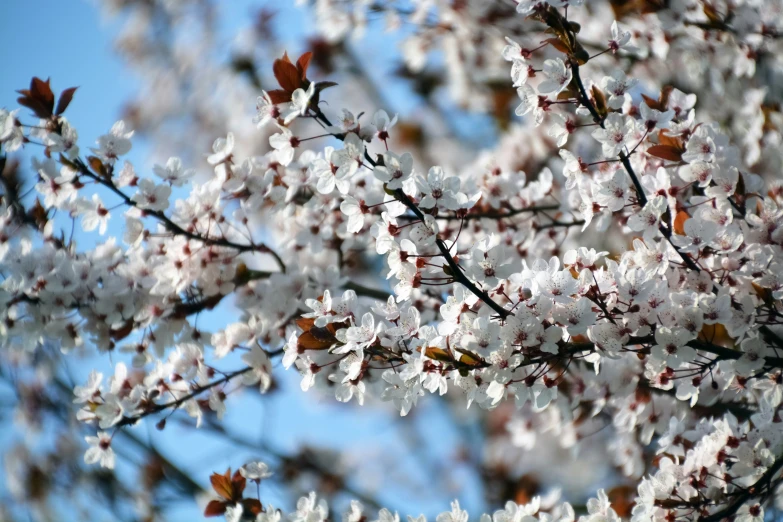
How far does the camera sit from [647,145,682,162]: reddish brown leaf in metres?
1.73

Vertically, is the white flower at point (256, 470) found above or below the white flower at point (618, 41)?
below

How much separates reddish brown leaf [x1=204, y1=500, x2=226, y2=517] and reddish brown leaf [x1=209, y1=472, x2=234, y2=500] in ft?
0.10

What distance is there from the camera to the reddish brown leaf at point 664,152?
173 cm

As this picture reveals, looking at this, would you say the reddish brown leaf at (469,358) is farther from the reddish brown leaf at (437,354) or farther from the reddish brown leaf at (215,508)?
the reddish brown leaf at (215,508)

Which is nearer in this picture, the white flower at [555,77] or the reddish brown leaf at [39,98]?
the white flower at [555,77]

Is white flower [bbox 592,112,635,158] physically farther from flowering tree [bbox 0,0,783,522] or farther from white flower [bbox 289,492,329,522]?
white flower [bbox 289,492,329,522]

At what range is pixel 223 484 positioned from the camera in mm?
1916

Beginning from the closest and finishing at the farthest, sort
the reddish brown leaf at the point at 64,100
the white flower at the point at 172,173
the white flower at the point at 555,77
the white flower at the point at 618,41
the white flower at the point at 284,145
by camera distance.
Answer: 1. the white flower at the point at 555,77
2. the white flower at the point at 618,41
3. the white flower at the point at 284,145
4. the reddish brown leaf at the point at 64,100
5. the white flower at the point at 172,173

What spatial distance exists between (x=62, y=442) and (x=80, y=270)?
2.50 metres

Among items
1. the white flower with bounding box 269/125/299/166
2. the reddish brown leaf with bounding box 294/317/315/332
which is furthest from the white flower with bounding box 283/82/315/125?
the reddish brown leaf with bounding box 294/317/315/332

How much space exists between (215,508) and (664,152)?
150 centimetres

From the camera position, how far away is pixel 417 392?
1.53 m

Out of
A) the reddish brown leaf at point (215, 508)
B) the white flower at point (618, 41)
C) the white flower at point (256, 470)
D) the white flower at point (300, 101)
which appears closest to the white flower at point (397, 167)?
the white flower at point (300, 101)

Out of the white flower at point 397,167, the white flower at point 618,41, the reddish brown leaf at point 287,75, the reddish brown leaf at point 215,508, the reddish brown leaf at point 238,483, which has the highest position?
the reddish brown leaf at point 287,75
